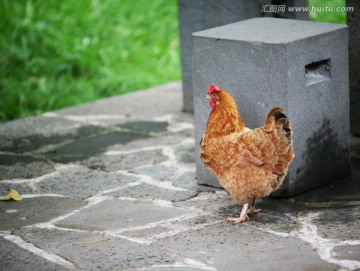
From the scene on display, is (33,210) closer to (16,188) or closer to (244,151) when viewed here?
(16,188)

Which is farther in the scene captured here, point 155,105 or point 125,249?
point 155,105

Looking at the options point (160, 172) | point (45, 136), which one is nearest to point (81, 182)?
point (160, 172)

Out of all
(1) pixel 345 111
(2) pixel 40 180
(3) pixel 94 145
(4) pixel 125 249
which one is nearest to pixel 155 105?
(3) pixel 94 145

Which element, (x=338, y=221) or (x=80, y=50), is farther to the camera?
(x=80, y=50)

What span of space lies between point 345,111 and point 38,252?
258 centimetres

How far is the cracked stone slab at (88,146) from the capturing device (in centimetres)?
710

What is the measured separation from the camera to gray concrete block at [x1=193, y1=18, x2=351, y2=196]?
5551 mm

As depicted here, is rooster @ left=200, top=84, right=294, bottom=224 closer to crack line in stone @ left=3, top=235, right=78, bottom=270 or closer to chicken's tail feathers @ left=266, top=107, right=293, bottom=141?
chicken's tail feathers @ left=266, top=107, right=293, bottom=141

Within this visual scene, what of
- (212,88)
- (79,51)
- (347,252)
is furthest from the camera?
(79,51)

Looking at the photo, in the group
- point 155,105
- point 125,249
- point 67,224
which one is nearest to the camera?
point 125,249

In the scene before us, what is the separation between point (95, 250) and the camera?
5.00 meters

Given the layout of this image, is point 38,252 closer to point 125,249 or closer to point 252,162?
point 125,249

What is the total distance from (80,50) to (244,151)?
17.6ft

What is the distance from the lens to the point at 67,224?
551cm
